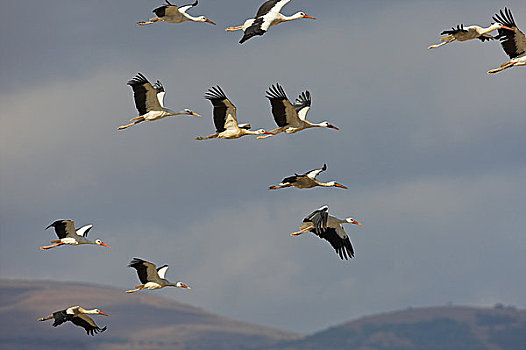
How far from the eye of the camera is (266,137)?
135 feet

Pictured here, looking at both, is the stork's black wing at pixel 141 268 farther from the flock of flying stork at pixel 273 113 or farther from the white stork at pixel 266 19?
the white stork at pixel 266 19

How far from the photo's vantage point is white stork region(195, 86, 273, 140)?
1540 inches

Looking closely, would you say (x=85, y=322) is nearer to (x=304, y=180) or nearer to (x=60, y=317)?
(x=60, y=317)

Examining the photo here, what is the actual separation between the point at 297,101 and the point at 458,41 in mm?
6557

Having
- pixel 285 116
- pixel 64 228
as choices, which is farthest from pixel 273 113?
pixel 64 228

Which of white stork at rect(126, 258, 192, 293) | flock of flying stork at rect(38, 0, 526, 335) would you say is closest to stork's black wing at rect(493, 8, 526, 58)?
flock of flying stork at rect(38, 0, 526, 335)

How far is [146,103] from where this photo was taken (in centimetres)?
4025

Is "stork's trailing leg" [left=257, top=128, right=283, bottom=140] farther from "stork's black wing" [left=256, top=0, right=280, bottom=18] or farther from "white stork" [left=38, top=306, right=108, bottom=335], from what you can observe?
"white stork" [left=38, top=306, right=108, bottom=335]

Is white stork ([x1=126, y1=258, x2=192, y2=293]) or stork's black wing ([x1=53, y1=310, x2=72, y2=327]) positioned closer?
stork's black wing ([x1=53, y1=310, x2=72, y2=327])

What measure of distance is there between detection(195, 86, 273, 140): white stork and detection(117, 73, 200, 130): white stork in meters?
1.33

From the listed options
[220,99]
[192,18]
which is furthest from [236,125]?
[192,18]

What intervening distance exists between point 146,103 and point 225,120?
2722 millimetres

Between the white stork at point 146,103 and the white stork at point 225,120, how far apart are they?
133cm

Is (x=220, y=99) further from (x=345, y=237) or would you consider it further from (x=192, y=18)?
(x=345, y=237)
